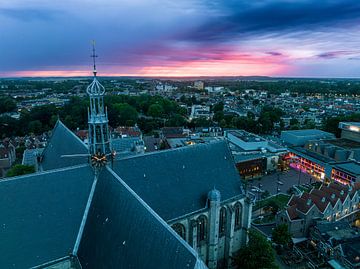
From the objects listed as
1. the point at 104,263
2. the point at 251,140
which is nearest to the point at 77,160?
the point at 104,263

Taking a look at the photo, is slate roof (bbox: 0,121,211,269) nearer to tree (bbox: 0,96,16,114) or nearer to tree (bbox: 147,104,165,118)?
tree (bbox: 147,104,165,118)

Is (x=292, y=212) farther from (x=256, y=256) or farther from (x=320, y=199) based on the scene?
(x=256, y=256)

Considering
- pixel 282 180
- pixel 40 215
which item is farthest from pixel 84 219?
pixel 282 180

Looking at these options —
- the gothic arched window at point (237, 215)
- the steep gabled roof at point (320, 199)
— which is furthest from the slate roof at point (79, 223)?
the steep gabled roof at point (320, 199)

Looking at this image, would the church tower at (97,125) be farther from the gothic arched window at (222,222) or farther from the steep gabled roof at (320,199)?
the steep gabled roof at (320,199)

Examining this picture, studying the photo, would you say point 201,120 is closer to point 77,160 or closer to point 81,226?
point 77,160

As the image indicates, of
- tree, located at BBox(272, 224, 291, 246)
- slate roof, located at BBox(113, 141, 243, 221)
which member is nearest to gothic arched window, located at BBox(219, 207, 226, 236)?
slate roof, located at BBox(113, 141, 243, 221)

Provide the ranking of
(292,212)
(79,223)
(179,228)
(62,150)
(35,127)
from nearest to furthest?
(79,223)
(179,228)
(62,150)
(292,212)
(35,127)
